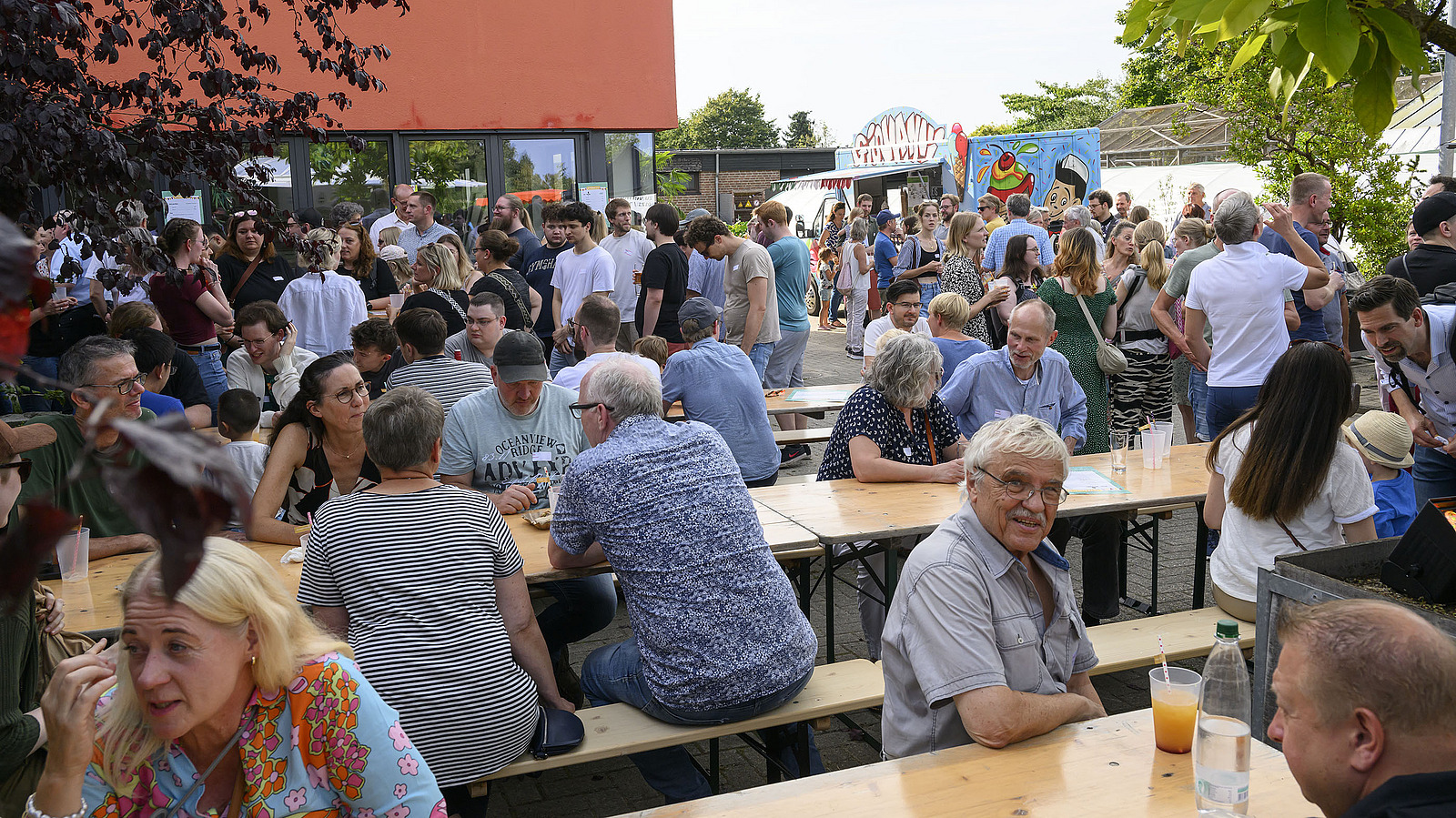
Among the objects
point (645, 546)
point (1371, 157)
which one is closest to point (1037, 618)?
point (645, 546)

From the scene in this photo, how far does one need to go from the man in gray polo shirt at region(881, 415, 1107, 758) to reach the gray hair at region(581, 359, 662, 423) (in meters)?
1.11

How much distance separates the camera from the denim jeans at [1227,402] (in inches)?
232

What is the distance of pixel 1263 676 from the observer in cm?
288

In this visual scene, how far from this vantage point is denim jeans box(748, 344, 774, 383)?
26.9ft

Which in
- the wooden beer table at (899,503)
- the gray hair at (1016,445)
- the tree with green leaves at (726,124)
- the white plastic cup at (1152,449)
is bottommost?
the wooden beer table at (899,503)

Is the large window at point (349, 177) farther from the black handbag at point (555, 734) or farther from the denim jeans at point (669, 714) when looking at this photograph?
the black handbag at point (555, 734)

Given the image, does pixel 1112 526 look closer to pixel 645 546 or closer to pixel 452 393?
pixel 645 546

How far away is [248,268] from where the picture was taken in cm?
701

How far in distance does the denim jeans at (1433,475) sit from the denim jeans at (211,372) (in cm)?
640

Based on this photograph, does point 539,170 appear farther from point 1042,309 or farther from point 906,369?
point 906,369

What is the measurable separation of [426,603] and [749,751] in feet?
6.01

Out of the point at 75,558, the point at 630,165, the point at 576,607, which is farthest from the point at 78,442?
the point at 630,165

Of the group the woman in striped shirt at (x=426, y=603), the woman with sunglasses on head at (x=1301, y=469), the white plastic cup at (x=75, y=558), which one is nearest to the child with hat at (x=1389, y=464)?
the woman with sunglasses on head at (x=1301, y=469)

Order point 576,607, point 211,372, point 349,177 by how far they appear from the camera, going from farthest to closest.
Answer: point 349,177 → point 211,372 → point 576,607
